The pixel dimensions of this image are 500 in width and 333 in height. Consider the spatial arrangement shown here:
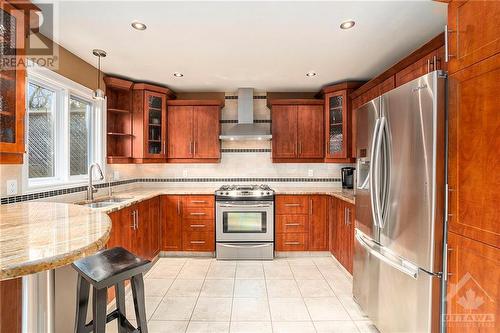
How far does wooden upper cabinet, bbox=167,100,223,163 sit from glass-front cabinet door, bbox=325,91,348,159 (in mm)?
1662

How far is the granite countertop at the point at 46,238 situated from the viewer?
2.35ft

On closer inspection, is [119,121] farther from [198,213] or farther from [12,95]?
[12,95]

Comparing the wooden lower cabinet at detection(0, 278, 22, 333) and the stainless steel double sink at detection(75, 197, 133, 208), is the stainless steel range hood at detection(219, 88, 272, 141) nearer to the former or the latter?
the stainless steel double sink at detection(75, 197, 133, 208)

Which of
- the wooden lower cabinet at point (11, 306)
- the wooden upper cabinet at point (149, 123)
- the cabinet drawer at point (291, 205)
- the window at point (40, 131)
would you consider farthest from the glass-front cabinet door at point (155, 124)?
the wooden lower cabinet at point (11, 306)

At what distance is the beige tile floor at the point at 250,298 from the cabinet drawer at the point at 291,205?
27.0 inches

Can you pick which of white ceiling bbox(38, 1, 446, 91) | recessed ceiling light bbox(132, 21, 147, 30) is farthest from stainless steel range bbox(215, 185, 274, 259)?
recessed ceiling light bbox(132, 21, 147, 30)

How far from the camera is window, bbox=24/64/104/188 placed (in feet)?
7.22

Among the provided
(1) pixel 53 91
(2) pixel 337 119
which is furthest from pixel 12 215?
(2) pixel 337 119

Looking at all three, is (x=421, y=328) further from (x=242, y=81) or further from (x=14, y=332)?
(x=242, y=81)

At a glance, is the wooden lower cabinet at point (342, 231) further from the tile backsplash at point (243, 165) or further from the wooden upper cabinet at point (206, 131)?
the wooden upper cabinet at point (206, 131)

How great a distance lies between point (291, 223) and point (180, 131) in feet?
7.11

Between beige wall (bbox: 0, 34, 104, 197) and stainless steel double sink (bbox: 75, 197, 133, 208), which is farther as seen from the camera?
stainless steel double sink (bbox: 75, 197, 133, 208)

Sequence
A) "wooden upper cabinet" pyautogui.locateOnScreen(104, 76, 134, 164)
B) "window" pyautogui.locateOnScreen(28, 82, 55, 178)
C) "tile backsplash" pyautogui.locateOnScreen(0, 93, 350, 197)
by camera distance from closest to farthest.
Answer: "window" pyautogui.locateOnScreen(28, 82, 55, 178), "wooden upper cabinet" pyautogui.locateOnScreen(104, 76, 134, 164), "tile backsplash" pyautogui.locateOnScreen(0, 93, 350, 197)

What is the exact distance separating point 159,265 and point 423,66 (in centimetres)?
359
